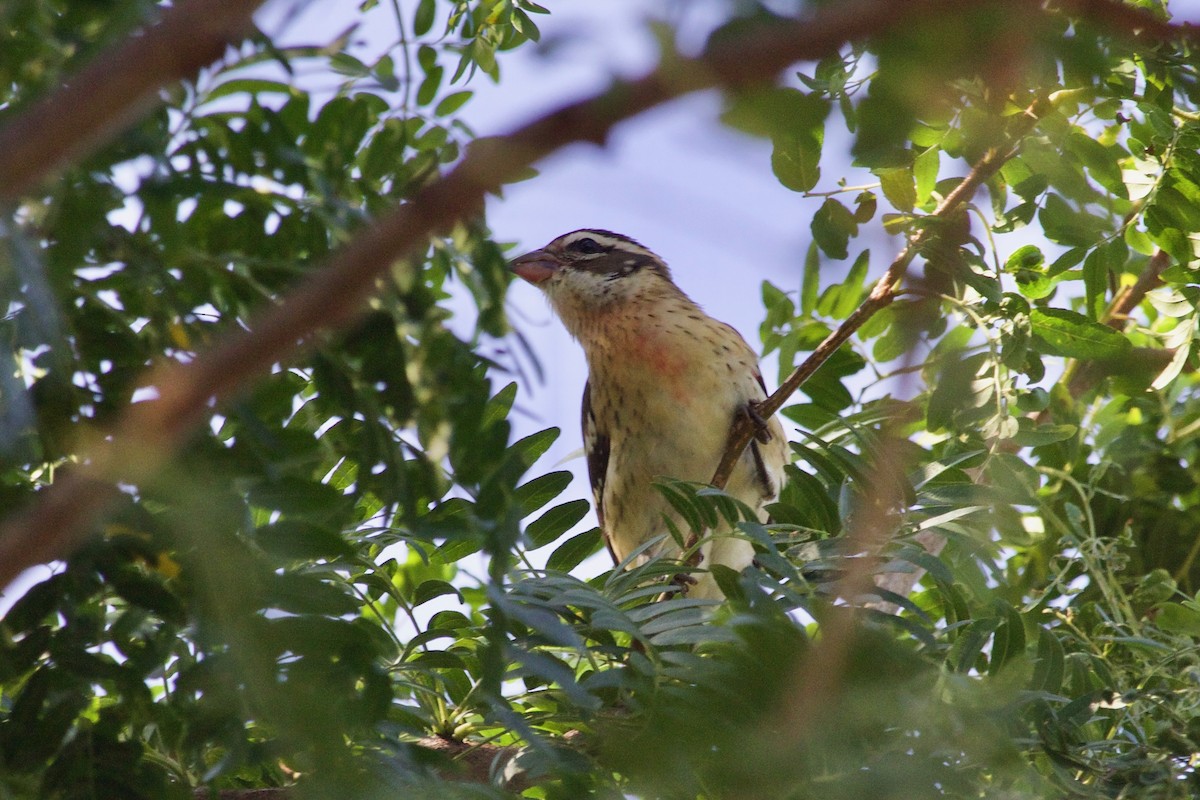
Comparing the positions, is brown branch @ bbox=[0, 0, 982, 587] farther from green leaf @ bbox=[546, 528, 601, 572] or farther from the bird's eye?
the bird's eye

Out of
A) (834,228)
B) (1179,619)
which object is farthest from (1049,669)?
(834,228)

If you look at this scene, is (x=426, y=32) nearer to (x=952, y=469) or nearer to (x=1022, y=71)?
(x=952, y=469)

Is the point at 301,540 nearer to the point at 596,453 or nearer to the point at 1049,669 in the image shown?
the point at 1049,669

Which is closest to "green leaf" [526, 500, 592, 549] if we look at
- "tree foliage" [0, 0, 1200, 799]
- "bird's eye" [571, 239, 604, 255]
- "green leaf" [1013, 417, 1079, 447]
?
"tree foliage" [0, 0, 1200, 799]

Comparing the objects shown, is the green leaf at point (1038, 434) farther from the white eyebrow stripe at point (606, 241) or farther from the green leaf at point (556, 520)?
the white eyebrow stripe at point (606, 241)

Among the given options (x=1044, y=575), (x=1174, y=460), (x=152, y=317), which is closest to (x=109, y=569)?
(x=152, y=317)

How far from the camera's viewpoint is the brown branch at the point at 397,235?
965 mm

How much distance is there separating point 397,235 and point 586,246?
17.0 ft

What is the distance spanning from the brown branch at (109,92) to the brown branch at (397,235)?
A: 0.20ft

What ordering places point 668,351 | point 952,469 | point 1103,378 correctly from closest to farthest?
1. point 952,469
2. point 1103,378
3. point 668,351

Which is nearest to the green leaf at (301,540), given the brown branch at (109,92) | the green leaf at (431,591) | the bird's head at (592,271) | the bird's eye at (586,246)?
the brown branch at (109,92)

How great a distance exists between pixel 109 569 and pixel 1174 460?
13.1 ft

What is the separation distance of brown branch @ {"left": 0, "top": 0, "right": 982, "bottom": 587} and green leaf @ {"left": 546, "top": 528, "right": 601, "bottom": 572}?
109 inches

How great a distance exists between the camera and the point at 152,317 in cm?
179
